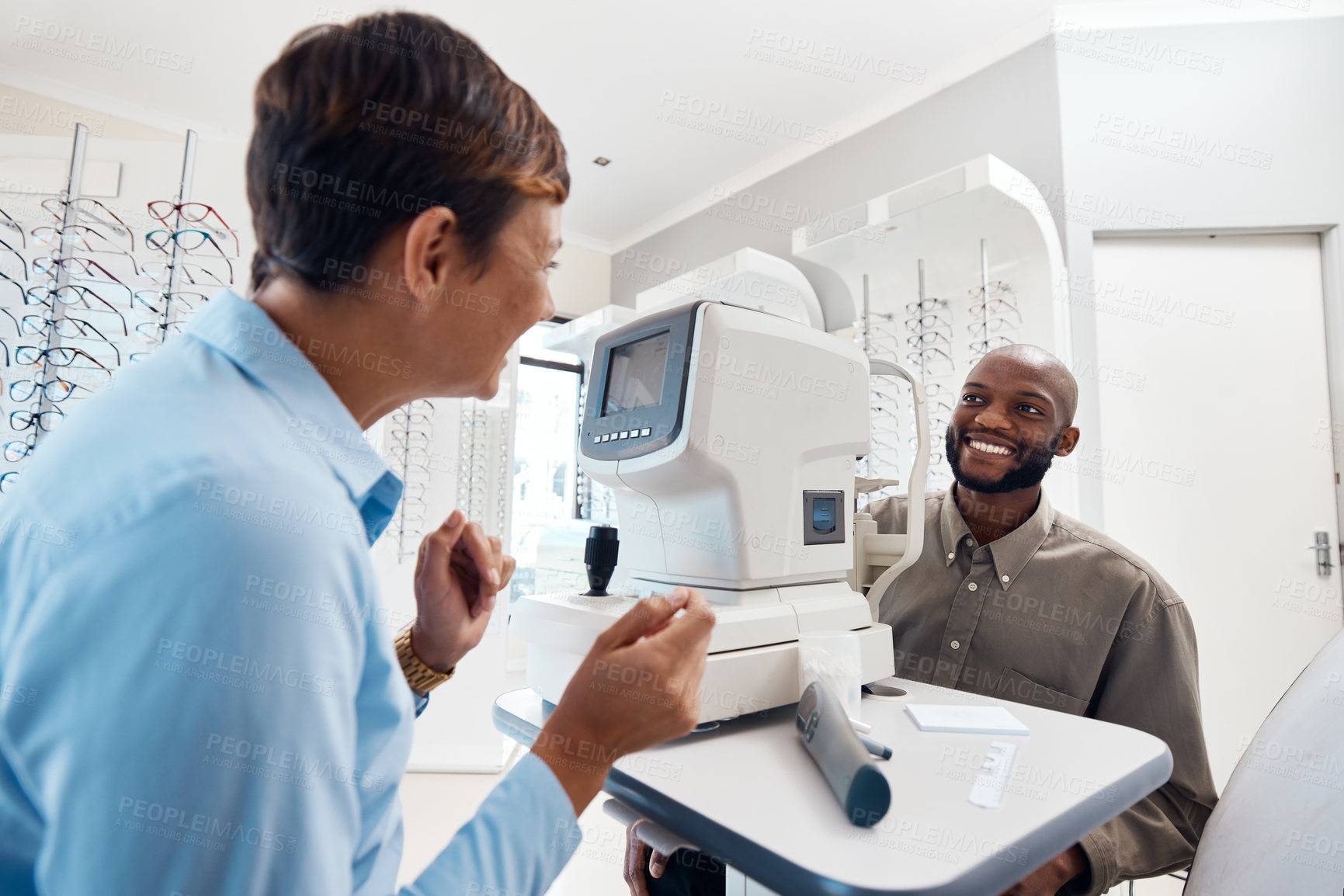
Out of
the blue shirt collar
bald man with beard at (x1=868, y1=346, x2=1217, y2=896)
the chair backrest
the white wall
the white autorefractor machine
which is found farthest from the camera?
the white wall

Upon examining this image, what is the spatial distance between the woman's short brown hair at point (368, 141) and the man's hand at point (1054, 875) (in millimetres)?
1005

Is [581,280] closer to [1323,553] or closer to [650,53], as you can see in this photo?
[650,53]

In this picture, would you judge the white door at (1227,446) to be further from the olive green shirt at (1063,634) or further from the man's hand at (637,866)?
the man's hand at (637,866)

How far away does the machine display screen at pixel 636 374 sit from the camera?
0.97 m

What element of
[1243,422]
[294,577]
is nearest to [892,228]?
[1243,422]

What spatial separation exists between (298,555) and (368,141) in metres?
0.34

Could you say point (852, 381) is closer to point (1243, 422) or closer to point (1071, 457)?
point (1071, 457)

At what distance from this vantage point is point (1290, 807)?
2.68 feet

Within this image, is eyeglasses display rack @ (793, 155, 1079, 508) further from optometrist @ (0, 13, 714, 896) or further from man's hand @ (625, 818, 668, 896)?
optometrist @ (0, 13, 714, 896)

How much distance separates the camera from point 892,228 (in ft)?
8.15

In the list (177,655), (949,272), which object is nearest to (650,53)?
(949,272)

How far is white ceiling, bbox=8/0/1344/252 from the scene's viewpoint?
108 inches

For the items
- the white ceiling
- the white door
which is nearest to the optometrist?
the white door

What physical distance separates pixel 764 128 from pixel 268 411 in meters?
3.62
